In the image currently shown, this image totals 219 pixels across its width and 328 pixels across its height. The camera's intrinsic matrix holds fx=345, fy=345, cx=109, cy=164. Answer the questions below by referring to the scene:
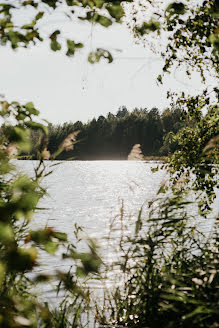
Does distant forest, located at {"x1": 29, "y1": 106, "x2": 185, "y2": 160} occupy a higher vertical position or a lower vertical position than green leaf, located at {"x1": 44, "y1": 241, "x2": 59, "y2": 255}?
higher

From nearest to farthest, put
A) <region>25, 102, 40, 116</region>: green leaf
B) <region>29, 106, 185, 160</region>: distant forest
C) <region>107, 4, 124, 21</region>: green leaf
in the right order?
<region>25, 102, 40, 116</region>: green leaf
<region>107, 4, 124, 21</region>: green leaf
<region>29, 106, 185, 160</region>: distant forest

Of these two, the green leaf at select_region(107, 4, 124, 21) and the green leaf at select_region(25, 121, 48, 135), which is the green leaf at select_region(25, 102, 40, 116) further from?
the green leaf at select_region(107, 4, 124, 21)

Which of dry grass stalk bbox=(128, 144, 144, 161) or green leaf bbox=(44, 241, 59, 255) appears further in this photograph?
dry grass stalk bbox=(128, 144, 144, 161)

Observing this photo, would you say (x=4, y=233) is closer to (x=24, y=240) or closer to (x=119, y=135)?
(x=24, y=240)

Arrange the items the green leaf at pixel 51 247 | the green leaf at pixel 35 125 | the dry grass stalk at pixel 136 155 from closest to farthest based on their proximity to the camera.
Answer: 1. the green leaf at pixel 51 247
2. the green leaf at pixel 35 125
3. the dry grass stalk at pixel 136 155

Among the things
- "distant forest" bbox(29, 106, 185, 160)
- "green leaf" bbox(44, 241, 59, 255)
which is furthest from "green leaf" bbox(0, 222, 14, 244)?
"distant forest" bbox(29, 106, 185, 160)

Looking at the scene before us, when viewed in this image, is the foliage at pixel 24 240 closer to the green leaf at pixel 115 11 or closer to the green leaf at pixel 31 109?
the green leaf at pixel 31 109

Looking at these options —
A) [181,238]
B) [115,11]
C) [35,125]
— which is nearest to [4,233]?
[35,125]

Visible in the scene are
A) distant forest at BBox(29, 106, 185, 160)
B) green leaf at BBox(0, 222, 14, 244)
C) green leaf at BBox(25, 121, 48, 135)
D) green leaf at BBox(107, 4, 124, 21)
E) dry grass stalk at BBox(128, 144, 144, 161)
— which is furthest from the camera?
distant forest at BBox(29, 106, 185, 160)

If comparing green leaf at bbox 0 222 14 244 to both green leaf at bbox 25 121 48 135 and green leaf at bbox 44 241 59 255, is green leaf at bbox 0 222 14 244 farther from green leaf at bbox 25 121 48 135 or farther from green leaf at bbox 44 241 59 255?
green leaf at bbox 25 121 48 135

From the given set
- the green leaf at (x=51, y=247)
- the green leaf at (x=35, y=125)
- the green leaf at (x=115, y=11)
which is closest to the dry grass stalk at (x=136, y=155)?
the green leaf at (x=115, y=11)

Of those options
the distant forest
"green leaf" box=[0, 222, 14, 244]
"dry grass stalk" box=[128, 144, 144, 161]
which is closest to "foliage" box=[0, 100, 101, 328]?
"green leaf" box=[0, 222, 14, 244]

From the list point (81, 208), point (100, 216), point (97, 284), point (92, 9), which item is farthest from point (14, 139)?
point (81, 208)

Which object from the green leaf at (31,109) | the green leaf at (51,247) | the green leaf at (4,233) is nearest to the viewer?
the green leaf at (4,233)
